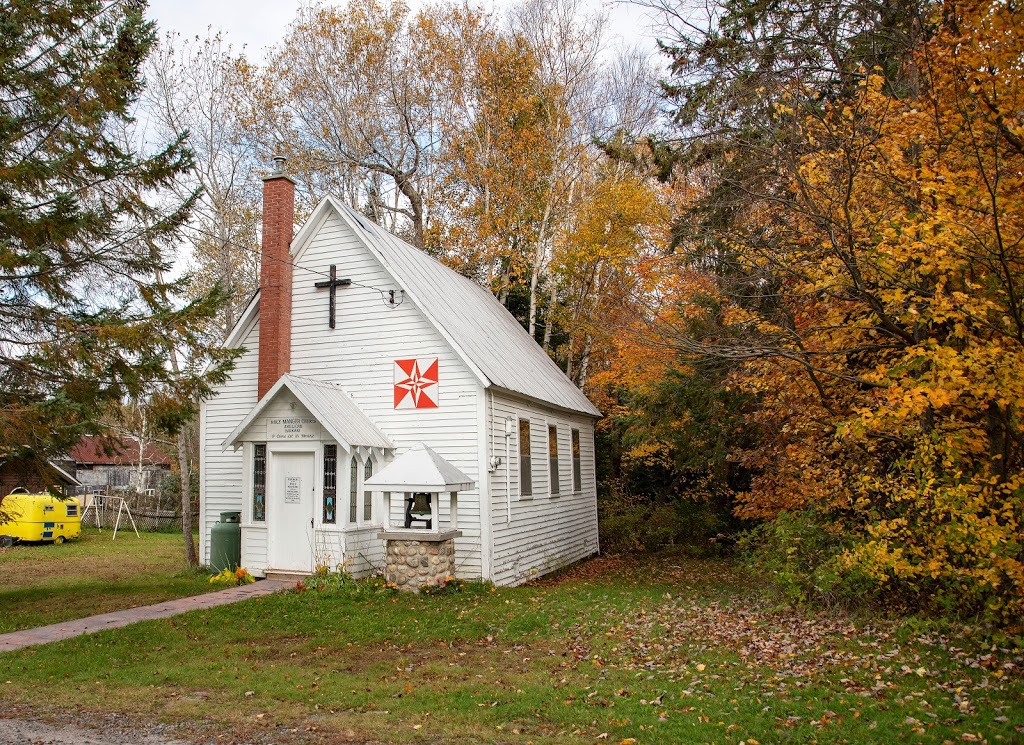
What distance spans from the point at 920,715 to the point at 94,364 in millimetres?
10726

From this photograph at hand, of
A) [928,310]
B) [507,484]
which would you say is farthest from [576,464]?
[928,310]

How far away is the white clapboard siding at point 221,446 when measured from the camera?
14.9 m

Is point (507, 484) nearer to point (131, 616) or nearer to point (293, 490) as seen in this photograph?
point (293, 490)

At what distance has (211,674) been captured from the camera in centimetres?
769

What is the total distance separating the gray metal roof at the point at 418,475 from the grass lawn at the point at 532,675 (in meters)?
1.77

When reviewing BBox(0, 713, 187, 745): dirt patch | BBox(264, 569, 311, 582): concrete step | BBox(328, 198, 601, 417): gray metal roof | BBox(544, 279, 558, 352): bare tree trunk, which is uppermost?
BBox(544, 279, 558, 352): bare tree trunk

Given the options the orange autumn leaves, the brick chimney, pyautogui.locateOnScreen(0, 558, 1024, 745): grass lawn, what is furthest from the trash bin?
the orange autumn leaves

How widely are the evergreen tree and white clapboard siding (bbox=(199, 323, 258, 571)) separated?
2.10m

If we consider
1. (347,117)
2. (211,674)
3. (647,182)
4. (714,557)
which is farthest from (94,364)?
(647,182)

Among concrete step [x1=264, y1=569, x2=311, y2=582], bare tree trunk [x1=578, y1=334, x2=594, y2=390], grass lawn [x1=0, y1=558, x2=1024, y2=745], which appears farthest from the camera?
bare tree trunk [x1=578, y1=334, x2=594, y2=390]

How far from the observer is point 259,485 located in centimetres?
1359

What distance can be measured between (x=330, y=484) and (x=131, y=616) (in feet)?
11.8

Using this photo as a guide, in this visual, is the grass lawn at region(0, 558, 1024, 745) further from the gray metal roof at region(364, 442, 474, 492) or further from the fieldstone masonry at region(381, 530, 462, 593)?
the gray metal roof at region(364, 442, 474, 492)

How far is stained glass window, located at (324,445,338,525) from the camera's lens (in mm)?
12898
